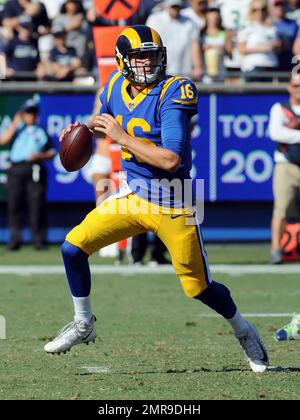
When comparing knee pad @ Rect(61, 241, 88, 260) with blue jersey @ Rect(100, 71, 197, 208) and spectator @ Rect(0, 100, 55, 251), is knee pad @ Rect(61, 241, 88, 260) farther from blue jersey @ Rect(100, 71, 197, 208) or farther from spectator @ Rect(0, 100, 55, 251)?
spectator @ Rect(0, 100, 55, 251)

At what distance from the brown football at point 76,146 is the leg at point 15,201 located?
271 inches

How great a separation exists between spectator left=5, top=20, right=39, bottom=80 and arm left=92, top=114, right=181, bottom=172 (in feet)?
27.1

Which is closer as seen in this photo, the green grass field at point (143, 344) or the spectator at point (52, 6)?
the green grass field at point (143, 344)

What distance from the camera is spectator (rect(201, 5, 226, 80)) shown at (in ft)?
45.2

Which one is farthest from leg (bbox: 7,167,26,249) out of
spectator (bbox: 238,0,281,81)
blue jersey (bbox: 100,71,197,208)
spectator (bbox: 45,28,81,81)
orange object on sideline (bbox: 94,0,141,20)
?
blue jersey (bbox: 100,71,197,208)

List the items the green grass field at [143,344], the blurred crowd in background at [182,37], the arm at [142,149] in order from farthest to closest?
1. the blurred crowd in background at [182,37]
2. the arm at [142,149]
3. the green grass field at [143,344]

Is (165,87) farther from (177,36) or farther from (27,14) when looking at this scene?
(27,14)

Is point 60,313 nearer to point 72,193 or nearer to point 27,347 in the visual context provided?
point 27,347

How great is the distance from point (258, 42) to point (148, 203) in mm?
8158

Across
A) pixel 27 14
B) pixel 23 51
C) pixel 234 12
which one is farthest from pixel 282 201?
pixel 27 14

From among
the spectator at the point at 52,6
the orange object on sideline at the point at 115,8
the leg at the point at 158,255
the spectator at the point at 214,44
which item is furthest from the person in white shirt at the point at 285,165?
the spectator at the point at 52,6

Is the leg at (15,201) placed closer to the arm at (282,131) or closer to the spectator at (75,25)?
the spectator at (75,25)

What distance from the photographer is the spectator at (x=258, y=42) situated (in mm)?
13609

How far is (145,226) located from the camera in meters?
5.83
